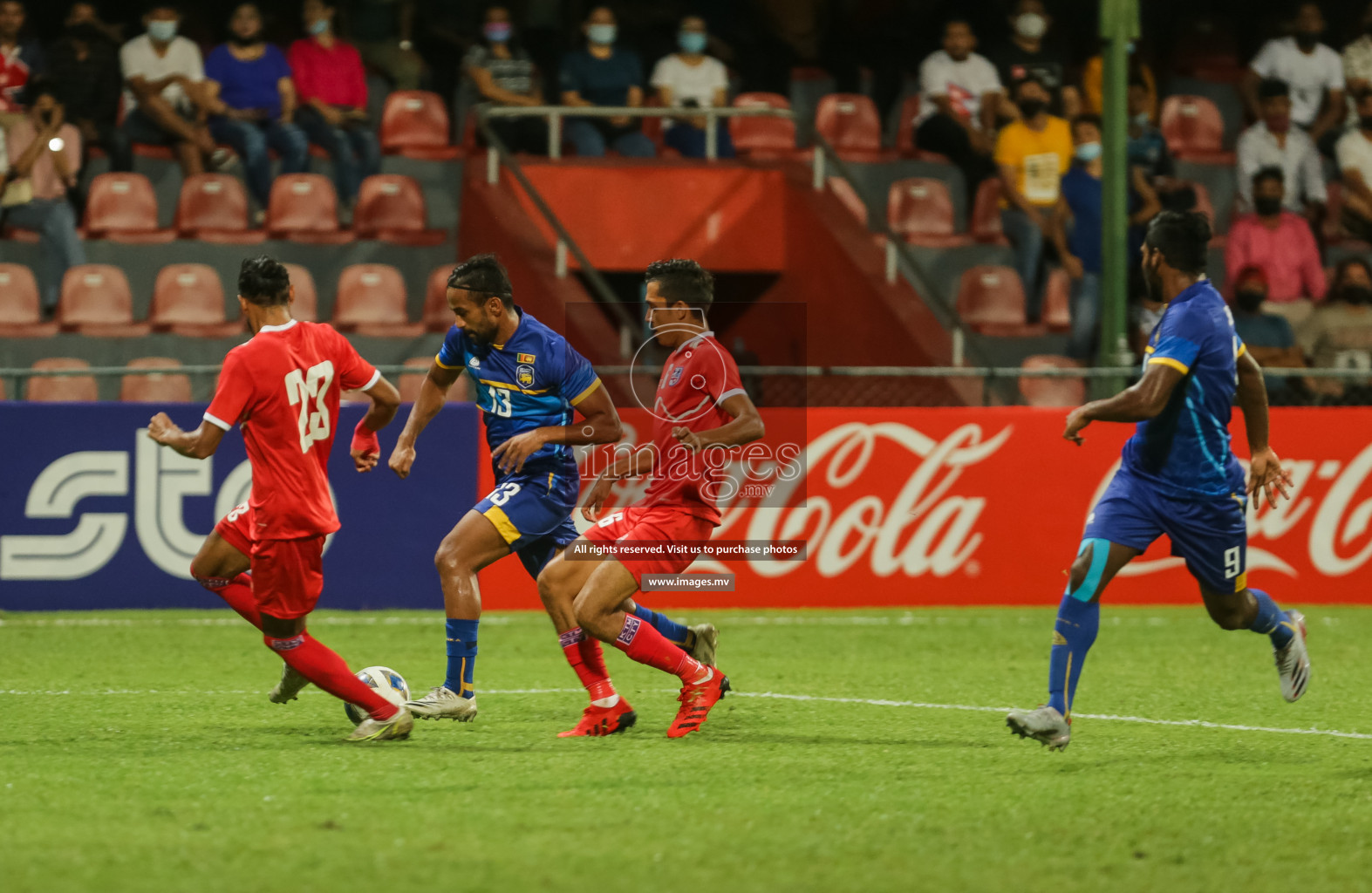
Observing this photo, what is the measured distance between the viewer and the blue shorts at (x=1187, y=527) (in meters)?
6.72

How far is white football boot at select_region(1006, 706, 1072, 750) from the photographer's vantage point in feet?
21.4

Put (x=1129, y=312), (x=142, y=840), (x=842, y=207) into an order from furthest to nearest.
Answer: (x=842, y=207) → (x=1129, y=312) → (x=142, y=840)

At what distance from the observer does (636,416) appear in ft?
40.1

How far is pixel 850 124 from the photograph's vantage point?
704 inches

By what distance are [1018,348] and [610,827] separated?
36.2 ft

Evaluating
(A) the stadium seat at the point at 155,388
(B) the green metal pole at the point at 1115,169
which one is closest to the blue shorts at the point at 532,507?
(A) the stadium seat at the point at 155,388

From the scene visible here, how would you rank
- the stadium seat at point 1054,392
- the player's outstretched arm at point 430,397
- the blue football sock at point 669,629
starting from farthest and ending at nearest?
the stadium seat at point 1054,392, the blue football sock at point 669,629, the player's outstretched arm at point 430,397

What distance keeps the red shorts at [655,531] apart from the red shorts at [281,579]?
3.91 ft

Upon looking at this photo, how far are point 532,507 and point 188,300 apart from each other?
830cm

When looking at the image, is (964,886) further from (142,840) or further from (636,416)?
(636,416)

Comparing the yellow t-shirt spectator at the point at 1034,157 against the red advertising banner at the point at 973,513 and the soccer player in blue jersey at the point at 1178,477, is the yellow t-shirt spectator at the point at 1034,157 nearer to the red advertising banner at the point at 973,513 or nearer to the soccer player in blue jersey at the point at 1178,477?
the red advertising banner at the point at 973,513

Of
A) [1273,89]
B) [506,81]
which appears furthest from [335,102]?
[1273,89]

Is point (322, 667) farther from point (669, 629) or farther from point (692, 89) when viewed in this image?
point (692, 89)

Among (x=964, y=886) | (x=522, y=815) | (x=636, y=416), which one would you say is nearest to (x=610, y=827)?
(x=522, y=815)
